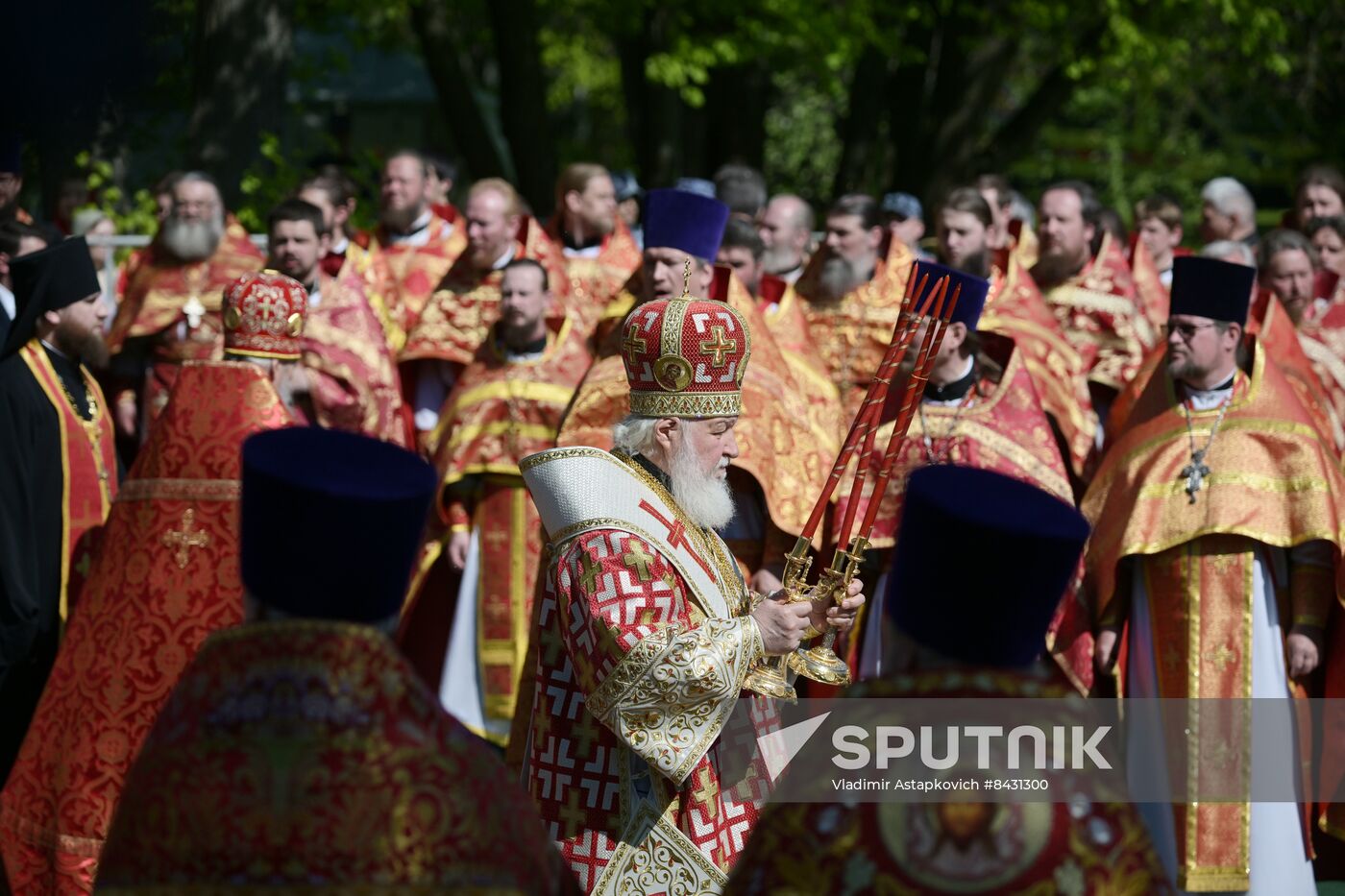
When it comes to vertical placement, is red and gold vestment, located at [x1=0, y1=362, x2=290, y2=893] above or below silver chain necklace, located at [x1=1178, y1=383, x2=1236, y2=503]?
below

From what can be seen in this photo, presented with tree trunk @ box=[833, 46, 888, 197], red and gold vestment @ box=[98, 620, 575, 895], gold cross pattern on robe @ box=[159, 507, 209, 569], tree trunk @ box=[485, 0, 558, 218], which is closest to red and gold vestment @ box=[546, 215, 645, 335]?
gold cross pattern on robe @ box=[159, 507, 209, 569]

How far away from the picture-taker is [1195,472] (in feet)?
22.5

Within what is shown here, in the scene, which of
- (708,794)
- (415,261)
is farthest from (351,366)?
(708,794)

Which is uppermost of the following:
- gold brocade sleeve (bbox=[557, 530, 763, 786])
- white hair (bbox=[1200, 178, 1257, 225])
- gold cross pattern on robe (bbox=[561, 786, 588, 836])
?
white hair (bbox=[1200, 178, 1257, 225])

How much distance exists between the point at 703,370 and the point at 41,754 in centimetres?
283

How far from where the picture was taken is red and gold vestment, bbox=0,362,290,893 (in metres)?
6.09

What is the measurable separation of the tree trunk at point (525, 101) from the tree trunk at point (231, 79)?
336 cm

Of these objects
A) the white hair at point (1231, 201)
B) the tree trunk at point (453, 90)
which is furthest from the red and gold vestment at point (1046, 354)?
the tree trunk at point (453, 90)

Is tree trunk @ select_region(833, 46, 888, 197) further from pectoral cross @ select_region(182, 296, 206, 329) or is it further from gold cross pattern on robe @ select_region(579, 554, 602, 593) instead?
gold cross pattern on robe @ select_region(579, 554, 602, 593)

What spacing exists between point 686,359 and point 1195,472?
286 centimetres

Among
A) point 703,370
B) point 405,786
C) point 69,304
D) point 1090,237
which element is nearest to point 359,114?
point 1090,237

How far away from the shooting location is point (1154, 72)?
68.1ft

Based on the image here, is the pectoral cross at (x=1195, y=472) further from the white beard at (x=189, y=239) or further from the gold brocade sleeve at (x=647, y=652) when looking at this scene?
the white beard at (x=189, y=239)

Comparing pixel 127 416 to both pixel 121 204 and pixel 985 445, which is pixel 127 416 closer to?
pixel 121 204
